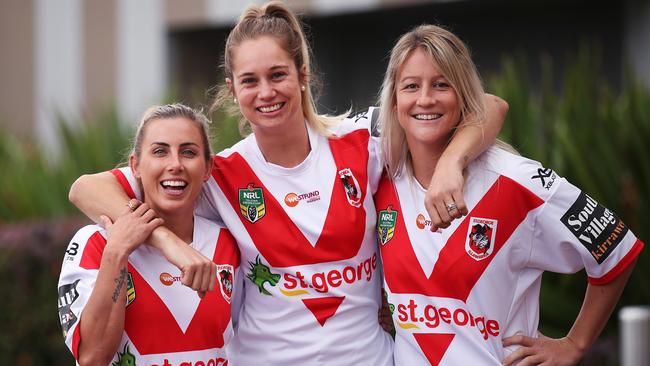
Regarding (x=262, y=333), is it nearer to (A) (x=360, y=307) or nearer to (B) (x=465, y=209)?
(A) (x=360, y=307)

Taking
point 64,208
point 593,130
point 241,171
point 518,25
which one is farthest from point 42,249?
point 518,25

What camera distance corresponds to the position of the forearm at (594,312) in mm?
3117

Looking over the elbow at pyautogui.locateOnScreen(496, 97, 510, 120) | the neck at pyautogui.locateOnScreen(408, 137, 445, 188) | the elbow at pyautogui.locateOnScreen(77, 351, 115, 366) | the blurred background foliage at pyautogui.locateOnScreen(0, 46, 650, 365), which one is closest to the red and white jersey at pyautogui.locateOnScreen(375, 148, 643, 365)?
the neck at pyautogui.locateOnScreen(408, 137, 445, 188)

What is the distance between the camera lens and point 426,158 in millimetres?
3123

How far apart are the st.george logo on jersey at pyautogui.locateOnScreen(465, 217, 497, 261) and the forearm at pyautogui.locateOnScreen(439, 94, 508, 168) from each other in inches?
8.4

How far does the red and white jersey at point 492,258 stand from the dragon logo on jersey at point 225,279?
1.95ft

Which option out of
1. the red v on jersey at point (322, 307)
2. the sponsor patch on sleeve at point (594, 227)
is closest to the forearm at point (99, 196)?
the red v on jersey at point (322, 307)

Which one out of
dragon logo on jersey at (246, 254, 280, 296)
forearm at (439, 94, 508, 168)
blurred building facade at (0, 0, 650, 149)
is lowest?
blurred building facade at (0, 0, 650, 149)

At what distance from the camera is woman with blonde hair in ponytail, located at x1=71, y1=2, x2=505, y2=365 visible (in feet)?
10.2

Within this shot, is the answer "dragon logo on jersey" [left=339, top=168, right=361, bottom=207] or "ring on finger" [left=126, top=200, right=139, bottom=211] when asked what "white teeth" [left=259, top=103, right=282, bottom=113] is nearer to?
"dragon logo on jersey" [left=339, top=168, right=361, bottom=207]

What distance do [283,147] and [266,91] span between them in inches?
10.8

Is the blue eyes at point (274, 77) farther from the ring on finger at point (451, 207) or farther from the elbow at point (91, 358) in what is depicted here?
the elbow at point (91, 358)

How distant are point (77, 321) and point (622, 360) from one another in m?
2.98

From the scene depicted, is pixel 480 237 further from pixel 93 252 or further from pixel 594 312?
pixel 93 252
